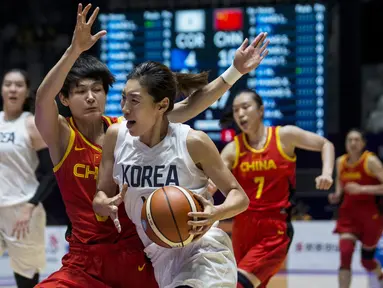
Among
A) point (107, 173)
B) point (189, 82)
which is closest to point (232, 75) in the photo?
point (189, 82)

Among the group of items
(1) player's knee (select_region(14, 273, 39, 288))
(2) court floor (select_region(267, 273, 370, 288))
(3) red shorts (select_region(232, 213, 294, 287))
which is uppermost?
(3) red shorts (select_region(232, 213, 294, 287))

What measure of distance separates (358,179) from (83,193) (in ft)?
17.2

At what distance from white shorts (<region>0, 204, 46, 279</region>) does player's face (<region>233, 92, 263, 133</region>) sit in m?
1.65

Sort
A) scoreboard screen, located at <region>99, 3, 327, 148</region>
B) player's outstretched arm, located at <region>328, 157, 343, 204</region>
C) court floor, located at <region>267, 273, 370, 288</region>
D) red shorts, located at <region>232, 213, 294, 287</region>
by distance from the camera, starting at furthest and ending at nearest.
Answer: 1. scoreboard screen, located at <region>99, 3, 327, 148</region>
2. player's outstretched arm, located at <region>328, 157, 343, 204</region>
3. court floor, located at <region>267, 273, 370, 288</region>
4. red shorts, located at <region>232, 213, 294, 287</region>

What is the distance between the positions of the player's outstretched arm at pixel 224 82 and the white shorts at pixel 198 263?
2.67 feet

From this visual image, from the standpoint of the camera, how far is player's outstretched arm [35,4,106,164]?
10.6ft

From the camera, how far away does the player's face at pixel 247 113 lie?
537 centimetres

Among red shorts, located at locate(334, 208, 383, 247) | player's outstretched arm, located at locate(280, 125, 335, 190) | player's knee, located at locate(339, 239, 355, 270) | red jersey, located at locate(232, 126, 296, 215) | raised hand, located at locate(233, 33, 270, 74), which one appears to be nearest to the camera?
raised hand, located at locate(233, 33, 270, 74)

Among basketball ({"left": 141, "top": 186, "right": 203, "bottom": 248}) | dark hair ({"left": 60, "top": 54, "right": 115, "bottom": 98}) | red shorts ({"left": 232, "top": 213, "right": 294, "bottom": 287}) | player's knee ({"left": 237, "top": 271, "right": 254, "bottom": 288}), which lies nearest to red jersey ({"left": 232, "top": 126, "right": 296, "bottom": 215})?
red shorts ({"left": 232, "top": 213, "right": 294, "bottom": 287})

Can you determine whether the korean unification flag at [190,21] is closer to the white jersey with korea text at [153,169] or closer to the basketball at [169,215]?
the white jersey with korea text at [153,169]

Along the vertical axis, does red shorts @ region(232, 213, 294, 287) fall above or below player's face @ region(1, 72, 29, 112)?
below

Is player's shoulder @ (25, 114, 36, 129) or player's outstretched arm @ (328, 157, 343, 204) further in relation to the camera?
player's outstretched arm @ (328, 157, 343, 204)

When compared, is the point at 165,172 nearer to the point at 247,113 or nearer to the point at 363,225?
the point at 247,113

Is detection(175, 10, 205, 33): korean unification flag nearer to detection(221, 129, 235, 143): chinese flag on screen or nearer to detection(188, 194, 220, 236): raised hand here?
detection(221, 129, 235, 143): chinese flag on screen
